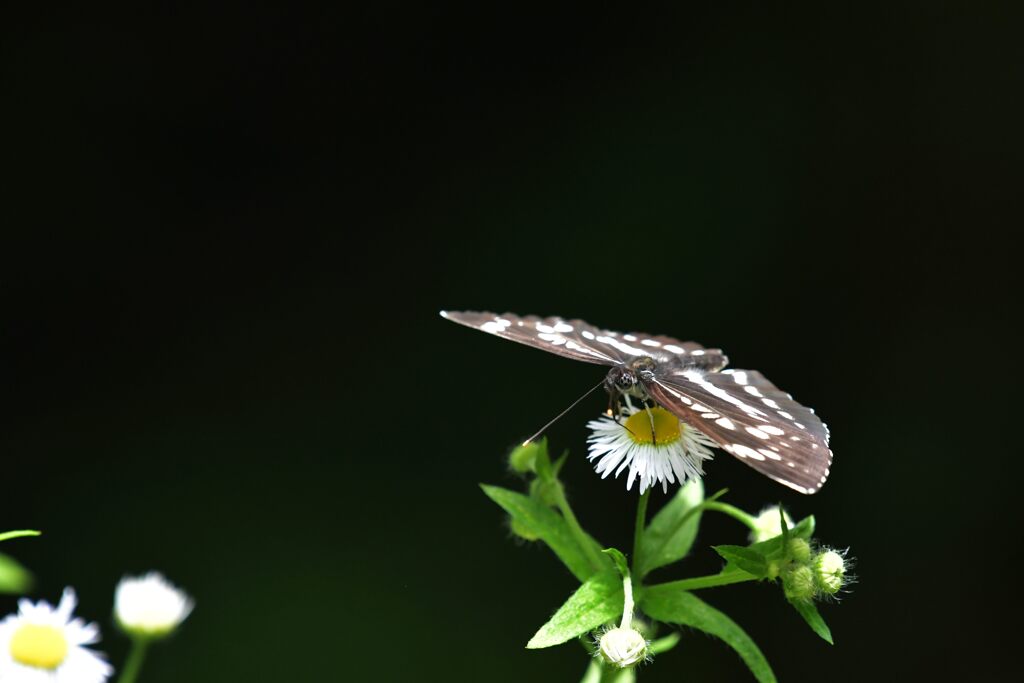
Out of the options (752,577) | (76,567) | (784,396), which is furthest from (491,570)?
(752,577)

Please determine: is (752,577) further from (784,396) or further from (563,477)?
(563,477)

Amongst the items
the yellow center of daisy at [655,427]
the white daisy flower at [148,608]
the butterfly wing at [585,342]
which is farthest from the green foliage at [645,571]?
the white daisy flower at [148,608]

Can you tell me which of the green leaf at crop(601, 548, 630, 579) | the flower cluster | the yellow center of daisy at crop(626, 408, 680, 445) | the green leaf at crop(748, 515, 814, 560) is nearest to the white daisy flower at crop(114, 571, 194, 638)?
the flower cluster

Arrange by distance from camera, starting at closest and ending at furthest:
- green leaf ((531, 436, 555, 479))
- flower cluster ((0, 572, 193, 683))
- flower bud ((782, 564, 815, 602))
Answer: flower cluster ((0, 572, 193, 683)) → flower bud ((782, 564, 815, 602)) → green leaf ((531, 436, 555, 479))

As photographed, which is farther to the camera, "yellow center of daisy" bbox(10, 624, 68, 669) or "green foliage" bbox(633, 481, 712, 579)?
"green foliage" bbox(633, 481, 712, 579)

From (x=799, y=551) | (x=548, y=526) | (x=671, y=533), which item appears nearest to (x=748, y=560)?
(x=799, y=551)

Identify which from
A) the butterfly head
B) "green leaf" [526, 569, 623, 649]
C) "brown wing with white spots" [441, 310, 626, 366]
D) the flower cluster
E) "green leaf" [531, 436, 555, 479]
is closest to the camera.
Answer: the flower cluster

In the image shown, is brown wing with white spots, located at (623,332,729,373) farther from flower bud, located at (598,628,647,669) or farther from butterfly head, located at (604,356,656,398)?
flower bud, located at (598,628,647,669)
